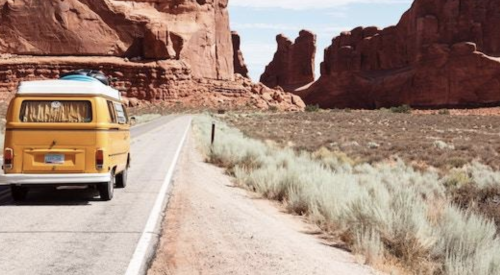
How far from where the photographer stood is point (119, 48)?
111 meters

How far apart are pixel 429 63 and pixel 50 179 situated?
116684mm

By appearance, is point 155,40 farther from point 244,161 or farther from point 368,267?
point 368,267

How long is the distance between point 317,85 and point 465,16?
3669 cm

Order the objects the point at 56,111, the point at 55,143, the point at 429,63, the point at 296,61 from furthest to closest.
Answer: the point at 296,61
the point at 429,63
the point at 56,111
the point at 55,143

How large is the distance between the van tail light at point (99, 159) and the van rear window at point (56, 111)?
640 mm

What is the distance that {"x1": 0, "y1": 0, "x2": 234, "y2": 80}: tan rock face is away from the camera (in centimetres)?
10762

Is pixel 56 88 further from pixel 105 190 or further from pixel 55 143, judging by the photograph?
pixel 105 190

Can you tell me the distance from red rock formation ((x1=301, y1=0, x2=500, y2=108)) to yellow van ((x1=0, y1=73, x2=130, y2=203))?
368 feet

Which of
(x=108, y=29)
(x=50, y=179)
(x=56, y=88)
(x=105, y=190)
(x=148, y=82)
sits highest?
(x=108, y=29)

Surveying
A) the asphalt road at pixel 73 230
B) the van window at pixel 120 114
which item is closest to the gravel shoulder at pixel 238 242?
the asphalt road at pixel 73 230

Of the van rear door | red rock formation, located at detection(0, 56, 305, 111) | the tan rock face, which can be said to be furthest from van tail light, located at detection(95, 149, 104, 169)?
the tan rock face

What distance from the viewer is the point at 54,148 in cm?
1057

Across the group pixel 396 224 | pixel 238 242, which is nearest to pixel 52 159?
pixel 238 242

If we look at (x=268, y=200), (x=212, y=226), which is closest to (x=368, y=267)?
(x=212, y=226)
